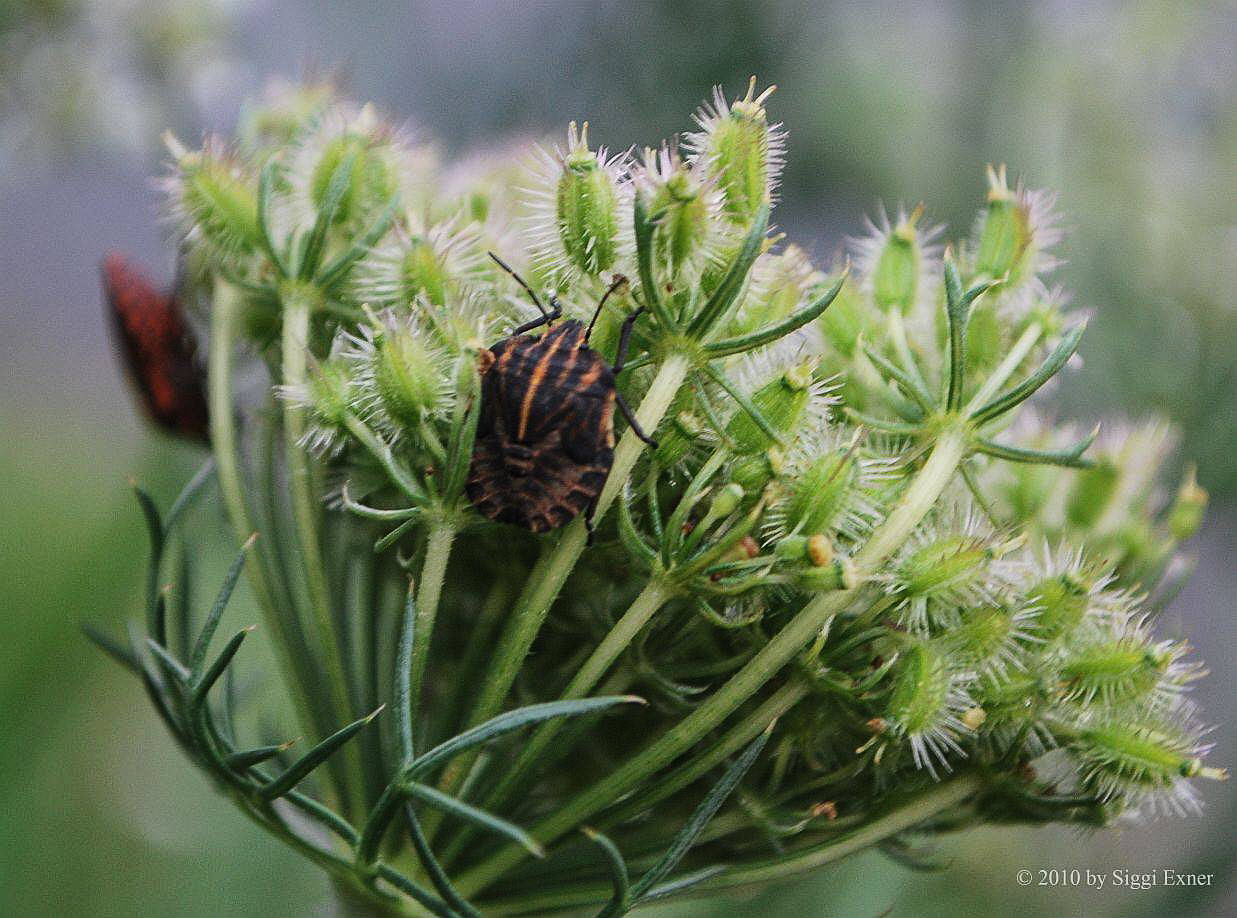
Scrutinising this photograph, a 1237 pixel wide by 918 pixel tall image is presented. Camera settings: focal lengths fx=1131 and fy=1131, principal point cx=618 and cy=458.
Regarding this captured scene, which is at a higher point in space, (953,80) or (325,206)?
(953,80)

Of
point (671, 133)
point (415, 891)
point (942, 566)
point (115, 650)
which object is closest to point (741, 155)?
point (942, 566)

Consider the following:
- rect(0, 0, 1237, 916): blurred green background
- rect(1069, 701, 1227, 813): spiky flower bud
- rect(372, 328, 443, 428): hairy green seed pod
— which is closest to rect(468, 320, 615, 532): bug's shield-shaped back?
rect(372, 328, 443, 428): hairy green seed pod

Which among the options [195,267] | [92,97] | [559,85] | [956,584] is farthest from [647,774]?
[559,85]

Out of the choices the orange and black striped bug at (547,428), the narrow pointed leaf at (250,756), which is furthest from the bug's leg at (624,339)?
the narrow pointed leaf at (250,756)

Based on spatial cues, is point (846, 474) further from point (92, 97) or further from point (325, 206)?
point (92, 97)

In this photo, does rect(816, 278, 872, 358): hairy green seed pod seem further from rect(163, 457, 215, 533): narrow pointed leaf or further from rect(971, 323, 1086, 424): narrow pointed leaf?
rect(163, 457, 215, 533): narrow pointed leaf

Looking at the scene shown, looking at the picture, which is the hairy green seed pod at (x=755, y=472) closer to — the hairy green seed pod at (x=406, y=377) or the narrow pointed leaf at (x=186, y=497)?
the hairy green seed pod at (x=406, y=377)

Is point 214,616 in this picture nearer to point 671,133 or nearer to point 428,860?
point 428,860
